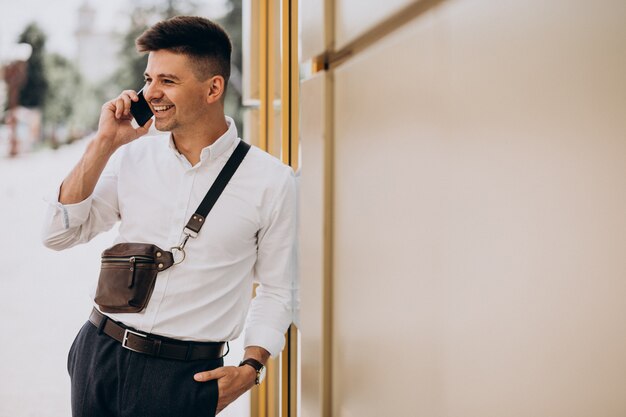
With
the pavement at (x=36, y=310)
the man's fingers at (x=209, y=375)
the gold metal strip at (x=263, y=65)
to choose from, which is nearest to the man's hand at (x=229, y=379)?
the man's fingers at (x=209, y=375)

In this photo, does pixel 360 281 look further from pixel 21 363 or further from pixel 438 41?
pixel 21 363

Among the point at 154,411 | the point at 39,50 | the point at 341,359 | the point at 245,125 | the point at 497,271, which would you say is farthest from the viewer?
the point at 39,50

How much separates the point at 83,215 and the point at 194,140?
0.43 m

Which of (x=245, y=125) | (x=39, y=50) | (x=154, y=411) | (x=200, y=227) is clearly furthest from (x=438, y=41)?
(x=39, y=50)

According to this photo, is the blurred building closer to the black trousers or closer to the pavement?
the pavement

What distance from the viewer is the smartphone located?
2.24m

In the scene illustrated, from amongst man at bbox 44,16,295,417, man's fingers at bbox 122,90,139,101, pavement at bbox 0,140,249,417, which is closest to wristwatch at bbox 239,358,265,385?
man at bbox 44,16,295,417

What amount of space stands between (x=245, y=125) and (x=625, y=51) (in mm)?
3282

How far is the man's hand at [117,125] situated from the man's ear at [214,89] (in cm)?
22

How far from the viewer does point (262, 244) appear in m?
2.15

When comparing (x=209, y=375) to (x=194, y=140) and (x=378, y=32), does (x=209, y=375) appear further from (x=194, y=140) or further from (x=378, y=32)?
(x=378, y=32)

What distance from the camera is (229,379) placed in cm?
200

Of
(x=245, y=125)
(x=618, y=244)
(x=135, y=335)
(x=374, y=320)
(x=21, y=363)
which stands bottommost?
(x=21, y=363)

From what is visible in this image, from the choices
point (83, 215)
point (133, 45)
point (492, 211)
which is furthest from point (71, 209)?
point (133, 45)
